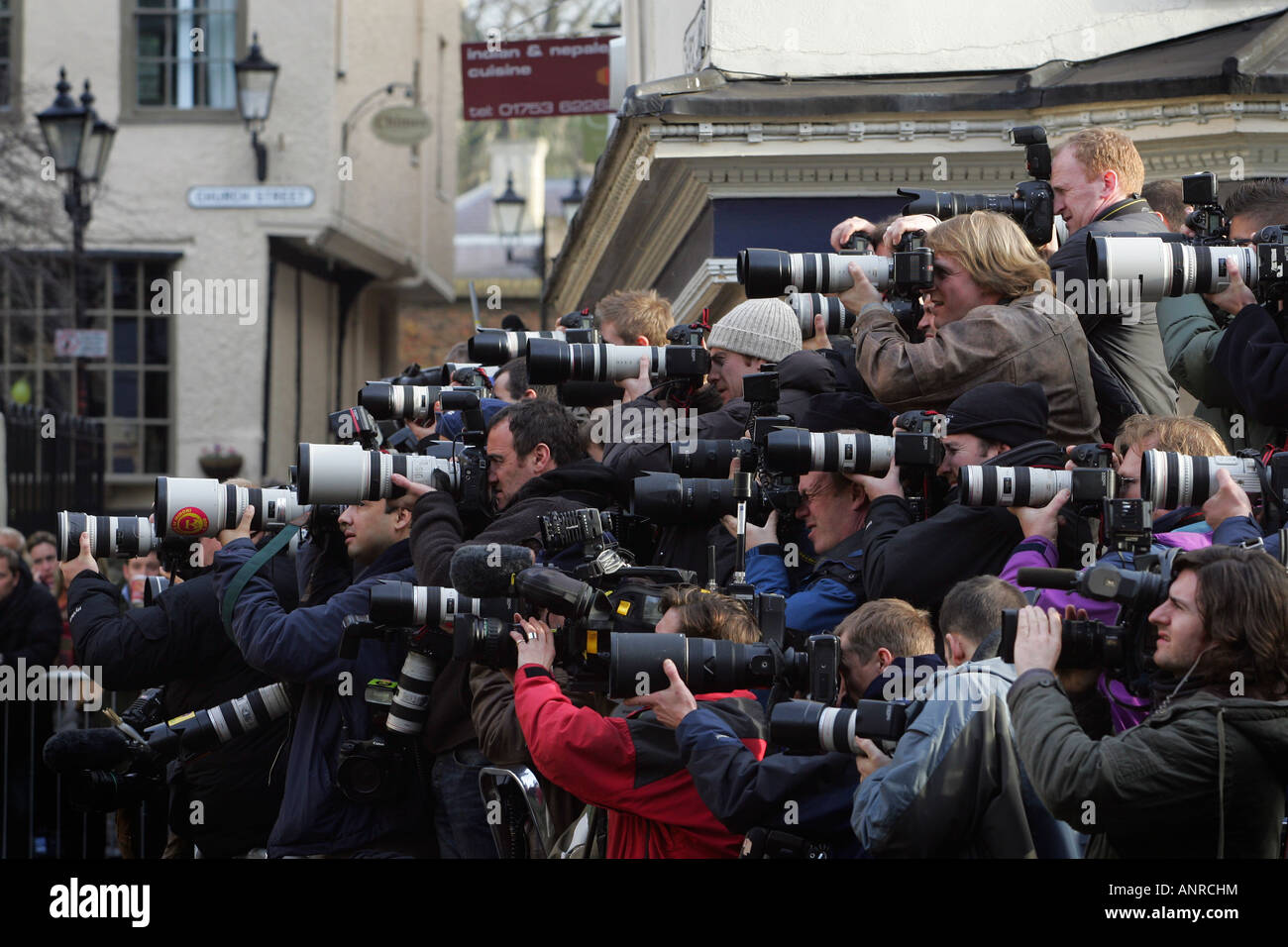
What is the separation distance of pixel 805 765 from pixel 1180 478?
1.04 meters

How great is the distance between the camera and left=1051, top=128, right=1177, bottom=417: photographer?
5.40m

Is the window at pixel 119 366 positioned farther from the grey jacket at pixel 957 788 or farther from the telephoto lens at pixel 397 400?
the grey jacket at pixel 957 788

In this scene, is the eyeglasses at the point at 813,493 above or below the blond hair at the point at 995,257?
below

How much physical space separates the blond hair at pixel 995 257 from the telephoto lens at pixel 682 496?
90 centimetres

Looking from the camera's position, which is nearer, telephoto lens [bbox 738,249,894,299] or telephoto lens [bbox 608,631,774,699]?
telephoto lens [bbox 608,631,774,699]

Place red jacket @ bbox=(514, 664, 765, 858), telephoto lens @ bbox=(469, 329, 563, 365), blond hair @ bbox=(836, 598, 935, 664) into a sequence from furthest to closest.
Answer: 1. telephoto lens @ bbox=(469, 329, 563, 365)
2. red jacket @ bbox=(514, 664, 765, 858)
3. blond hair @ bbox=(836, 598, 935, 664)

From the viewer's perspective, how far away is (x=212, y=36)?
19625 mm

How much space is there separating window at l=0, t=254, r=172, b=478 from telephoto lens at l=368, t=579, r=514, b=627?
14785 millimetres

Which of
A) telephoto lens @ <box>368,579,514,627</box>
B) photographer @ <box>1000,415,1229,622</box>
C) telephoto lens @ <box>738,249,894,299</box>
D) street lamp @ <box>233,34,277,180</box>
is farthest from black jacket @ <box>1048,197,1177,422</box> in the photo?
street lamp @ <box>233,34,277,180</box>

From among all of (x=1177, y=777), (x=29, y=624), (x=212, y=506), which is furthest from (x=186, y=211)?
(x=1177, y=777)

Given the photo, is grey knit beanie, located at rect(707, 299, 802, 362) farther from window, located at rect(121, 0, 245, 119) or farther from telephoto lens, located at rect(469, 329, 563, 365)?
window, located at rect(121, 0, 245, 119)

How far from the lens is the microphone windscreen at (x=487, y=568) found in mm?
4969
